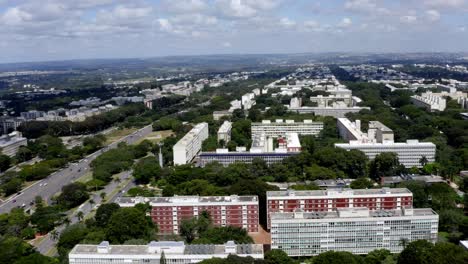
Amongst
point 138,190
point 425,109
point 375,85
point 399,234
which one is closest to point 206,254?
point 399,234

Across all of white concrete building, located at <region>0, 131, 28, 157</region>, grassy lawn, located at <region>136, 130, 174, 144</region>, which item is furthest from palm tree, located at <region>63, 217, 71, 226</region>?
grassy lawn, located at <region>136, 130, 174, 144</region>

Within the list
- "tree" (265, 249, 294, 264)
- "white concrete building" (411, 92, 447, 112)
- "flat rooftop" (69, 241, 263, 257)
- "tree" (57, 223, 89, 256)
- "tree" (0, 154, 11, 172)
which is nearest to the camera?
"flat rooftop" (69, 241, 263, 257)

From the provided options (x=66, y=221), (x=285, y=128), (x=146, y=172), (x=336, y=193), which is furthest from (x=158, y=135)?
(x=336, y=193)

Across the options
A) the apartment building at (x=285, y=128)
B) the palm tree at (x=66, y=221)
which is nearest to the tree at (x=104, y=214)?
the palm tree at (x=66, y=221)

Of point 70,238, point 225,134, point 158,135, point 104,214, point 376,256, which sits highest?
point 225,134

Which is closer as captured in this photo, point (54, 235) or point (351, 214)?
point (351, 214)

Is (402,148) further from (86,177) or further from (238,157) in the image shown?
(86,177)

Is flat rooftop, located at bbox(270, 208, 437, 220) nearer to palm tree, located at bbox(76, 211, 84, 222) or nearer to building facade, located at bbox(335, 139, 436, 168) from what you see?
palm tree, located at bbox(76, 211, 84, 222)
